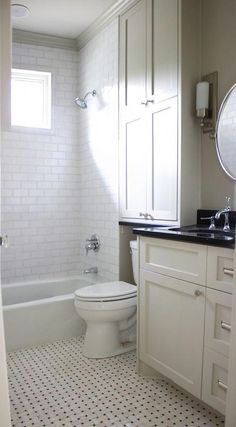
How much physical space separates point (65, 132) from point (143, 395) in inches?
98.0

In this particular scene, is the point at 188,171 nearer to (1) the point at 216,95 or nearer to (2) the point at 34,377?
(1) the point at 216,95

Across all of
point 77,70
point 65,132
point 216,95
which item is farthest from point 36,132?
point 216,95

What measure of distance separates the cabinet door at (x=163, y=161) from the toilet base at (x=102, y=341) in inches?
33.1

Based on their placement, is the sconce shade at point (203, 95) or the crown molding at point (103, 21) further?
the crown molding at point (103, 21)

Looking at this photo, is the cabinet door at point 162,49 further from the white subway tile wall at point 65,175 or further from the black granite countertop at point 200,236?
the black granite countertop at point 200,236

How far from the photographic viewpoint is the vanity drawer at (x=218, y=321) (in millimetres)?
1497

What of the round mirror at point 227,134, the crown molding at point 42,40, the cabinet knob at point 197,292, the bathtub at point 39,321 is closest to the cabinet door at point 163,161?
the round mirror at point 227,134

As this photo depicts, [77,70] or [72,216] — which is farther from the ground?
[77,70]

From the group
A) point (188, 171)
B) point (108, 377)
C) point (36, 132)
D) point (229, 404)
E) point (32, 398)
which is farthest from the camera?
point (36, 132)

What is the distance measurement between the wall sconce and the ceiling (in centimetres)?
112

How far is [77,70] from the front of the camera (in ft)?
11.5

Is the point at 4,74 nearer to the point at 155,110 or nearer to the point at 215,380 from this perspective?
the point at 155,110

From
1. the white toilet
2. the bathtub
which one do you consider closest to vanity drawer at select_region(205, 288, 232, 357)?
the white toilet

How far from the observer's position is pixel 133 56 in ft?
8.47
